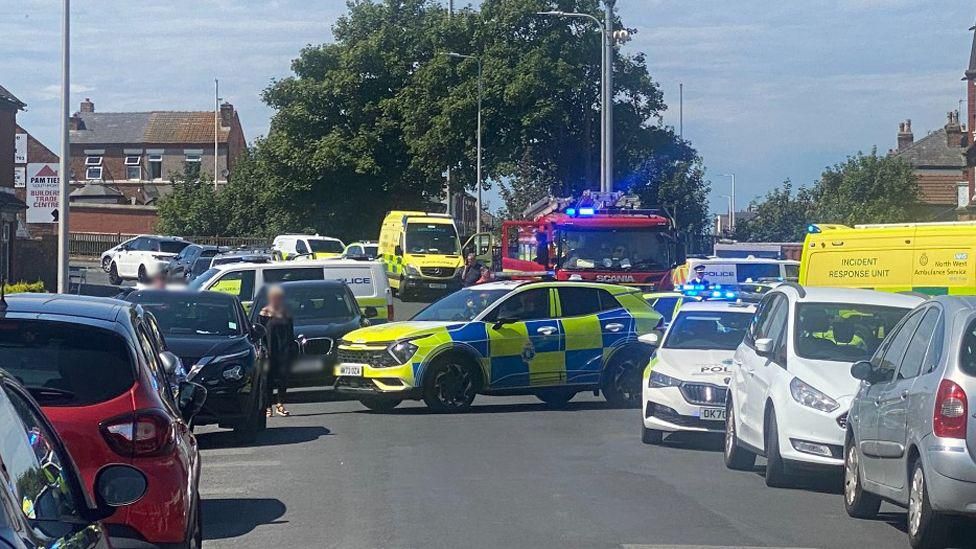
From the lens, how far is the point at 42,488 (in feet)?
13.4

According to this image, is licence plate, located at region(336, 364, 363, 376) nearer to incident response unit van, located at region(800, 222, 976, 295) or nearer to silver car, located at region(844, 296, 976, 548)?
incident response unit van, located at region(800, 222, 976, 295)

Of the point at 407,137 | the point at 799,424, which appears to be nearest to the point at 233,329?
the point at 799,424

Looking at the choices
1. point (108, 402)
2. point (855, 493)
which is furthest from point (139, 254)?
point (108, 402)

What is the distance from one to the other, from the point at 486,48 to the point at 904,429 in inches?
1899

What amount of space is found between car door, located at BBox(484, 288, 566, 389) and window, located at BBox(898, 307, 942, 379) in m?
8.92

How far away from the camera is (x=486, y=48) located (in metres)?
55.8

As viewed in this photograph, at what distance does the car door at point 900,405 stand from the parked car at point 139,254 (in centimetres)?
4042

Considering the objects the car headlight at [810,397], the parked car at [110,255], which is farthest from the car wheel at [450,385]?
the parked car at [110,255]

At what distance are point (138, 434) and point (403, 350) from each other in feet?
34.7

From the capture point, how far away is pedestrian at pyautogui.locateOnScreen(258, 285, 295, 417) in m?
17.5

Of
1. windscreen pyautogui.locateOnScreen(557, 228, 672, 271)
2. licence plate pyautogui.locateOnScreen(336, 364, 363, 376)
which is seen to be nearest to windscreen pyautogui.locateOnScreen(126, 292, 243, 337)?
licence plate pyautogui.locateOnScreen(336, 364, 363, 376)

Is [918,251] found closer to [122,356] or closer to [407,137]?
[122,356]

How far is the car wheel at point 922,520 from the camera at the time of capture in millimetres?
8125

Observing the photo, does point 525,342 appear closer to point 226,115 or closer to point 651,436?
point 651,436
